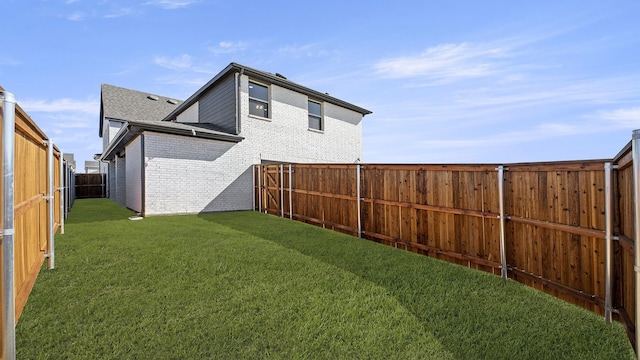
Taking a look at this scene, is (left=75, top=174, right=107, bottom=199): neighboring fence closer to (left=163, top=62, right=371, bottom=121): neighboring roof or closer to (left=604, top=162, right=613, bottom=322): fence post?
(left=163, top=62, right=371, bottom=121): neighboring roof

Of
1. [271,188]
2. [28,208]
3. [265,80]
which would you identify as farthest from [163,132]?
[28,208]

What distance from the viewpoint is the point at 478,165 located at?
4.75 meters

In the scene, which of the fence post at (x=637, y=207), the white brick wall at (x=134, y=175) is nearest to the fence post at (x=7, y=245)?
the fence post at (x=637, y=207)

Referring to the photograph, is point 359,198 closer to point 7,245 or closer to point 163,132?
point 7,245

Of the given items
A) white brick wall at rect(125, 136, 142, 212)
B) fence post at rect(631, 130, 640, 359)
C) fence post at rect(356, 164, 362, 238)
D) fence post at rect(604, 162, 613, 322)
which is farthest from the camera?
white brick wall at rect(125, 136, 142, 212)

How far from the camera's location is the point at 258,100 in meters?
13.0

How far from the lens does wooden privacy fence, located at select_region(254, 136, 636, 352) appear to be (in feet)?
9.98

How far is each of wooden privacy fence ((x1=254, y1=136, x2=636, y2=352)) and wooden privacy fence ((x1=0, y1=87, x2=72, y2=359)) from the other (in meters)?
5.28

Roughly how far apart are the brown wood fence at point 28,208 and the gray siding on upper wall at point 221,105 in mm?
7600

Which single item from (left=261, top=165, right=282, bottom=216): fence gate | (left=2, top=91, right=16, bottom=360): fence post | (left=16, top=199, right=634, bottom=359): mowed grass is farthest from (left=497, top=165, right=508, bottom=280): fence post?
(left=261, top=165, right=282, bottom=216): fence gate

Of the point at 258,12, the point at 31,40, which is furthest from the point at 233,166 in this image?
the point at 31,40

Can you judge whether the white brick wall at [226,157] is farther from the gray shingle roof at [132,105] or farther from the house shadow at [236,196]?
the gray shingle roof at [132,105]

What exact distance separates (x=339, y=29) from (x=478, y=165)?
6180 mm

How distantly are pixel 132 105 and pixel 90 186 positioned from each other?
7.86 metres
